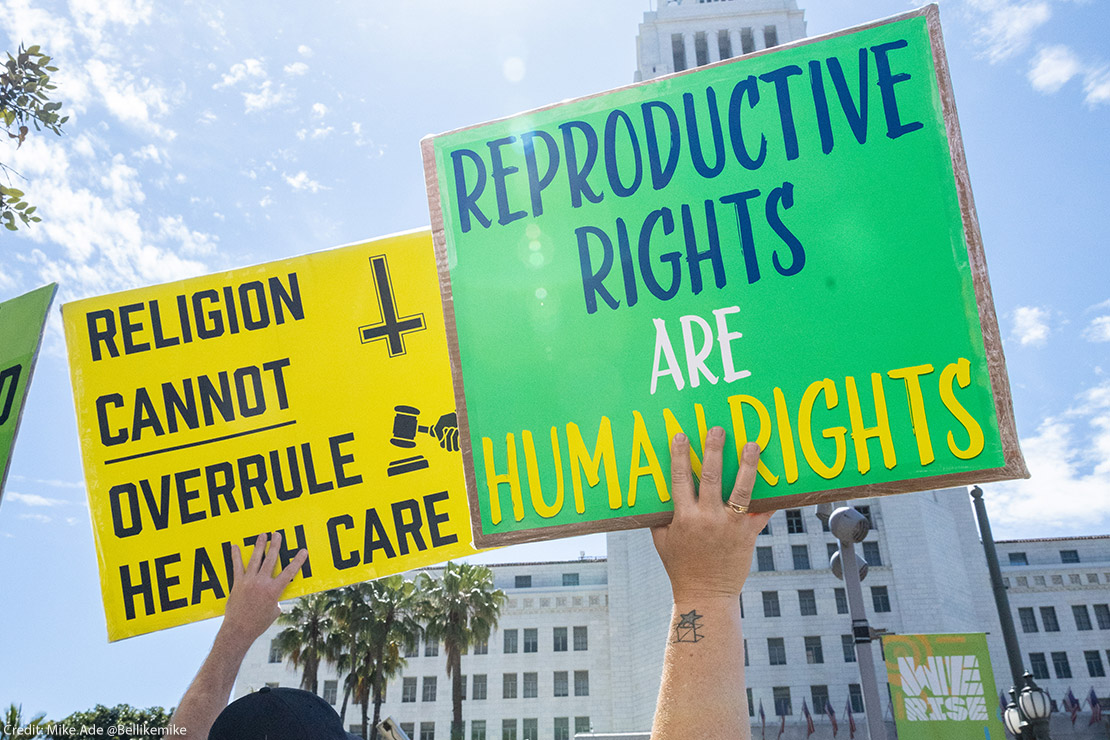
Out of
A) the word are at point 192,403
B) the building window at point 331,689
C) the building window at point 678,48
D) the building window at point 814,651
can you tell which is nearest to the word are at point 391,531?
the word are at point 192,403

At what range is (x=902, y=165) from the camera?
2422 millimetres

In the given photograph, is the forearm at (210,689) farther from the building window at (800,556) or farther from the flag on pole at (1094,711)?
the flag on pole at (1094,711)

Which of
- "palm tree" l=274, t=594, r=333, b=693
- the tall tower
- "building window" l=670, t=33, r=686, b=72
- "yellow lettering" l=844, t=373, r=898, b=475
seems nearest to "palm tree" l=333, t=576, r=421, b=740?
"palm tree" l=274, t=594, r=333, b=693

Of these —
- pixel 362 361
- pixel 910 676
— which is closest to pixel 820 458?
pixel 362 361

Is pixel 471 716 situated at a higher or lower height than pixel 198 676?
lower

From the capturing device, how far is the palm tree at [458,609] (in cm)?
3522

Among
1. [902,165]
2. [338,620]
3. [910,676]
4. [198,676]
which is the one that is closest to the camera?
[902,165]

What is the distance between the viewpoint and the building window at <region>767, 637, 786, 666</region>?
4725 centimetres

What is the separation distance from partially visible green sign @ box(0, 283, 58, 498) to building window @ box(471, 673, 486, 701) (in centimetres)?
5707

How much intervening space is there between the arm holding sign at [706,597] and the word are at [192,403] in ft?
6.14

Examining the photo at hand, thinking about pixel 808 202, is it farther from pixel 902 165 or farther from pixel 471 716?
pixel 471 716

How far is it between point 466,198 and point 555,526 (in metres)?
1.22

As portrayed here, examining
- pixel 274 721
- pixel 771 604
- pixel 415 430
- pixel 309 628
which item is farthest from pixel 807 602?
pixel 274 721

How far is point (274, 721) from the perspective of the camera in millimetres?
1950
